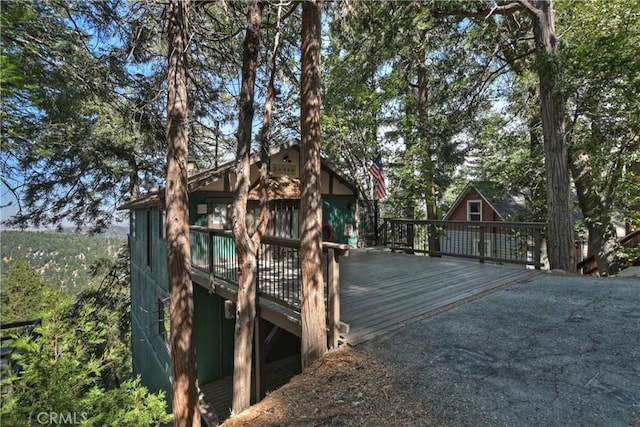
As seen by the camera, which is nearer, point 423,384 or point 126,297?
point 423,384

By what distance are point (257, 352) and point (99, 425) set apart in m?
2.42

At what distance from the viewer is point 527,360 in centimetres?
302

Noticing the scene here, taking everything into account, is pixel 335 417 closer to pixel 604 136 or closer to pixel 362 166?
pixel 604 136

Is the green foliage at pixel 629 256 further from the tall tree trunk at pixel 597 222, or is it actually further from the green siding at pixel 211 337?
the green siding at pixel 211 337

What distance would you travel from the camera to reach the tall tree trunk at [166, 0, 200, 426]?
4121mm

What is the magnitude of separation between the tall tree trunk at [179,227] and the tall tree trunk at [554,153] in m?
7.16

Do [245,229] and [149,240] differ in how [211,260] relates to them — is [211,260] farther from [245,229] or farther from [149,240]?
[149,240]

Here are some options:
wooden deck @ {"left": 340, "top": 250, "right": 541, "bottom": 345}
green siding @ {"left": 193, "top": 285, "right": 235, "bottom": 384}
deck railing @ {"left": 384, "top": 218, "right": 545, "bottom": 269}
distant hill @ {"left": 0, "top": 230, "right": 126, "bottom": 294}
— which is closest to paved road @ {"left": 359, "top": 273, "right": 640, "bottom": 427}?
wooden deck @ {"left": 340, "top": 250, "right": 541, "bottom": 345}

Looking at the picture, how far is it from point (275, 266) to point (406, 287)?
2309 mm

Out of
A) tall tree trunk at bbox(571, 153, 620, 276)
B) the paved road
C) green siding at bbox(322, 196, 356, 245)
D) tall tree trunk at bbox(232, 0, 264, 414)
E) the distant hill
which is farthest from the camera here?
the distant hill

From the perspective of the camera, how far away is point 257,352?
16.7 ft

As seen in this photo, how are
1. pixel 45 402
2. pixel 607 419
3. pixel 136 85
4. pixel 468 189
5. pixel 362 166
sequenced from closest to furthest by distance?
pixel 607 419 → pixel 45 402 → pixel 136 85 → pixel 362 166 → pixel 468 189

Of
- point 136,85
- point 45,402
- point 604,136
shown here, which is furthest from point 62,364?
point 604,136

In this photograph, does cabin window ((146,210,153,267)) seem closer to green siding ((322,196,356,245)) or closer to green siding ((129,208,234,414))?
green siding ((129,208,234,414))
